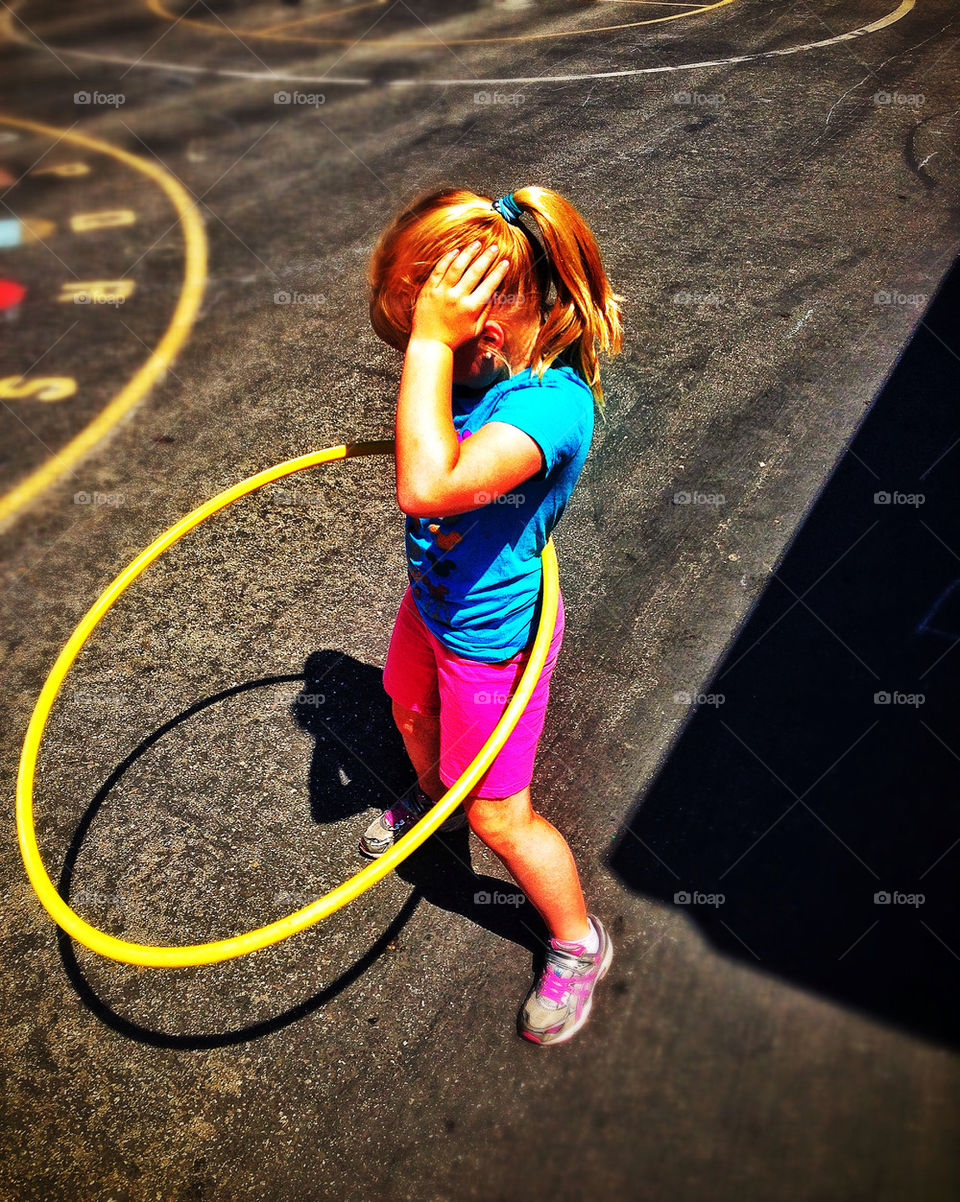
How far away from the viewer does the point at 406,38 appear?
1091 centimetres

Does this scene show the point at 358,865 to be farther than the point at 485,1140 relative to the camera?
Yes

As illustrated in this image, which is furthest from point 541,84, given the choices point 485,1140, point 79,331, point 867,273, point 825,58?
point 485,1140

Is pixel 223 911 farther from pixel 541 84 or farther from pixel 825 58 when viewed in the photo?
pixel 825 58

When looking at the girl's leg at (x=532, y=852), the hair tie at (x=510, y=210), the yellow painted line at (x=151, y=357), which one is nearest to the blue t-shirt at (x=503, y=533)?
the hair tie at (x=510, y=210)

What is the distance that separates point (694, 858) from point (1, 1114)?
2280 mm

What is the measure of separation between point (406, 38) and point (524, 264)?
35.1ft

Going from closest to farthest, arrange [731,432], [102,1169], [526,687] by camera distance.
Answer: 1. [526,687]
2. [102,1169]
3. [731,432]

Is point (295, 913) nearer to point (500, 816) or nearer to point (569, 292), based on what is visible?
point (500, 816)

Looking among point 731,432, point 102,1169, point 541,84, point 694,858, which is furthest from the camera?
point 541,84

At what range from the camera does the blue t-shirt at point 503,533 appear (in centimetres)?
203

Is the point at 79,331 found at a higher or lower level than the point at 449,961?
higher

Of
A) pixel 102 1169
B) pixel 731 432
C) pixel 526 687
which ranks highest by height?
pixel 526 687

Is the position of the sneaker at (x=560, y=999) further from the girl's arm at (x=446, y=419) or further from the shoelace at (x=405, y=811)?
the girl's arm at (x=446, y=419)

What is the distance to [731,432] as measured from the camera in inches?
193
